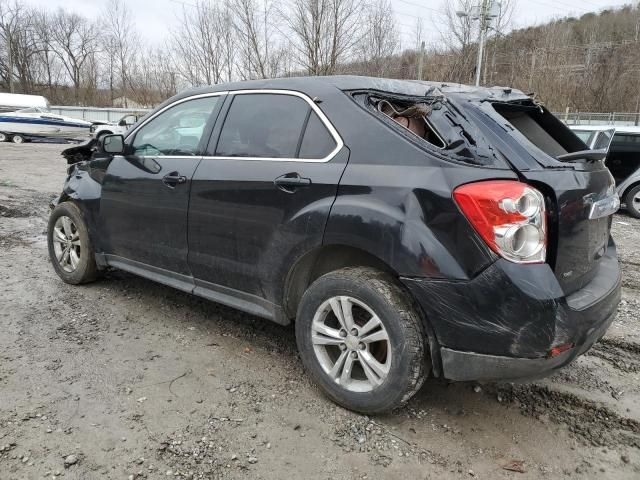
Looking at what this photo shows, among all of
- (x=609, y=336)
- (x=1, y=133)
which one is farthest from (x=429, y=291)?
(x=1, y=133)

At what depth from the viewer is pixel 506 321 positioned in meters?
2.29

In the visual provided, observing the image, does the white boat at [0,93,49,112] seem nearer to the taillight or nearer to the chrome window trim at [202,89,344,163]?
the chrome window trim at [202,89,344,163]

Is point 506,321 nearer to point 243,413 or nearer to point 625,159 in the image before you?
point 243,413

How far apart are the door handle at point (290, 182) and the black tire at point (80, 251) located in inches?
90.5

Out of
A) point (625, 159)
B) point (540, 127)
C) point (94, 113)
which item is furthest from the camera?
point (94, 113)

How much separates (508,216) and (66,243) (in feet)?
12.8

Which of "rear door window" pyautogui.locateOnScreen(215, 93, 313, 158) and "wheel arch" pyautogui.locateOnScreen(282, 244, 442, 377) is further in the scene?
"rear door window" pyautogui.locateOnScreen(215, 93, 313, 158)

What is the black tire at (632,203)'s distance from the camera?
967cm

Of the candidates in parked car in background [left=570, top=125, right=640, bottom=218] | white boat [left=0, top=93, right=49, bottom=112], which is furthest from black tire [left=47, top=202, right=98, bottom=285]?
white boat [left=0, top=93, right=49, bottom=112]

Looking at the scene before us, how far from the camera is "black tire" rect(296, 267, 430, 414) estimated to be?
2.49 metres

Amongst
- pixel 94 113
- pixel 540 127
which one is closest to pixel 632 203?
pixel 540 127

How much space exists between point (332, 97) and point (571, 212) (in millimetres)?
1382

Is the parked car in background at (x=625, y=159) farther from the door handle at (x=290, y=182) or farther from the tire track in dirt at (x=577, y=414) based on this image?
the door handle at (x=290, y=182)

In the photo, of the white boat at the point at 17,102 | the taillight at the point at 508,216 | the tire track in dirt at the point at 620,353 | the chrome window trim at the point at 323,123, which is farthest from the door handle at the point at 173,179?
the white boat at the point at 17,102
